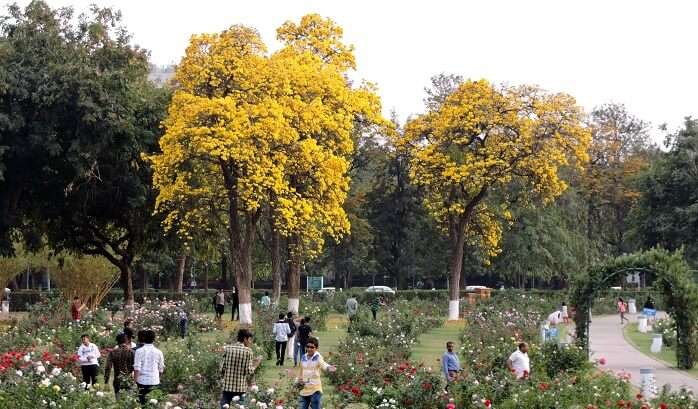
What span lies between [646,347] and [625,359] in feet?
18.1

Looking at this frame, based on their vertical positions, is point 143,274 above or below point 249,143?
below

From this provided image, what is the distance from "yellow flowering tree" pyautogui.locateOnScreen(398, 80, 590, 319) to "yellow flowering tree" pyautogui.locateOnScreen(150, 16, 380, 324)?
6985 millimetres

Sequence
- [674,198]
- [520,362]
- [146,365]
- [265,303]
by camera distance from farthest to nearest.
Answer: [674,198] → [265,303] → [520,362] → [146,365]

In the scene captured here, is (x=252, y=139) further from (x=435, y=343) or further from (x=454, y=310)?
(x=454, y=310)

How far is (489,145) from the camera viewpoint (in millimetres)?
46281

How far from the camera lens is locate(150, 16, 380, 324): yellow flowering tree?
36125mm

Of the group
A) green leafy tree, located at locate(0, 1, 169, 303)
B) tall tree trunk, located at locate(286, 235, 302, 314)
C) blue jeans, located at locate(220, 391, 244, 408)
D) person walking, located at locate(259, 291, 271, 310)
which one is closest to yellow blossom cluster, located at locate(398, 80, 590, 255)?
tall tree trunk, located at locate(286, 235, 302, 314)

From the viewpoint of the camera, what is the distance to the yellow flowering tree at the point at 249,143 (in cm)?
3612

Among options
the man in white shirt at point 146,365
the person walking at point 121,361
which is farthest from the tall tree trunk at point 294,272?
the man in white shirt at point 146,365

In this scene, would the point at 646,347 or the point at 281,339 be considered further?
the point at 646,347

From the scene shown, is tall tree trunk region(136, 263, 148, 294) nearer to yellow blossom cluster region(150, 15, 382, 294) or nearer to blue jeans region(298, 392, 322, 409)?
yellow blossom cluster region(150, 15, 382, 294)

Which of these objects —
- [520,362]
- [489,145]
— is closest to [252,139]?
[489,145]

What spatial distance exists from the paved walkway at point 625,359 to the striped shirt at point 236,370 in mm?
10581

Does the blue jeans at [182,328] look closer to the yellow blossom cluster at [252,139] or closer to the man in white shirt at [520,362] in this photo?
A: the yellow blossom cluster at [252,139]
